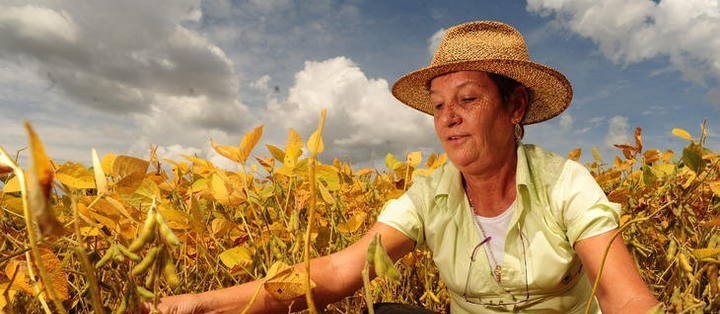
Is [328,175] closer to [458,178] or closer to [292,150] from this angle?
[292,150]

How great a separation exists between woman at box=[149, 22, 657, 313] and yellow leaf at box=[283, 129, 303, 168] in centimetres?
34

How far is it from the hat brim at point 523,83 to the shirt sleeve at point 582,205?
1.07 feet

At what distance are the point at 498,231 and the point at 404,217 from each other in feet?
0.94

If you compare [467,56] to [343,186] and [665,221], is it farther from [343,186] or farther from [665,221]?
[665,221]

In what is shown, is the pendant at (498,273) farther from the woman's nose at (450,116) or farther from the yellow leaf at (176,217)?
the yellow leaf at (176,217)

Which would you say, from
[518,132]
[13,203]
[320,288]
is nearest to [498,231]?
[518,132]

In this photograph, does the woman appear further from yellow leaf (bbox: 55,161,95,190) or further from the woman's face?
yellow leaf (bbox: 55,161,95,190)

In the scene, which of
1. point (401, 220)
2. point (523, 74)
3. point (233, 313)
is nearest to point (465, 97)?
point (523, 74)

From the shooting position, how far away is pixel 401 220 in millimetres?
1744

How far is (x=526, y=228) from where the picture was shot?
161cm

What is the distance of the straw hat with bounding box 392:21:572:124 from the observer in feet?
5.66

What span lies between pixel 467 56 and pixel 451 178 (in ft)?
1.25

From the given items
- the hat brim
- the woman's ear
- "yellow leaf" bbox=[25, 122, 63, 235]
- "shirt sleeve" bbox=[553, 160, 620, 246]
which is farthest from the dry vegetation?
the woman's ear

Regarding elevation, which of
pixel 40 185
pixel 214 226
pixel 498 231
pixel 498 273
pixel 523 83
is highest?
pixel 523 83
